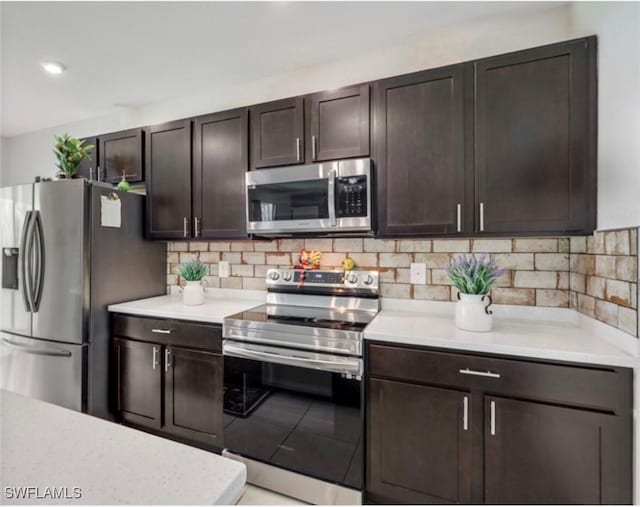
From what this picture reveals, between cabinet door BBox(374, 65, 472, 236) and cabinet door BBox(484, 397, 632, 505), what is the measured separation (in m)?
0.88

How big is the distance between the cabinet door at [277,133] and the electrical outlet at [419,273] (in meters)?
0.98

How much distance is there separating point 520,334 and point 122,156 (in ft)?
9.73

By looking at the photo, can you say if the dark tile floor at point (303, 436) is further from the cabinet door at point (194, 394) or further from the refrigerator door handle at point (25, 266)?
the refrigerator door handle at point (25, 266)

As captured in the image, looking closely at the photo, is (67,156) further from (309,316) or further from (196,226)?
(309,316)

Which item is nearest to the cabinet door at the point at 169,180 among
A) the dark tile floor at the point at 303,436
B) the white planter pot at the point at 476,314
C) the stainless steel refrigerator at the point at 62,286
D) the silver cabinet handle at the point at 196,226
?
the silver cabinet handle at the point at 196,226

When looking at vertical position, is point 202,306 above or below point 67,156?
below

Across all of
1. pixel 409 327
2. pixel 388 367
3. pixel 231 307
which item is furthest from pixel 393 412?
pixel 231 307

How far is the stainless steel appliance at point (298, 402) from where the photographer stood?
5.16 feet

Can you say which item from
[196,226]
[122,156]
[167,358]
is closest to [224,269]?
[196,226]

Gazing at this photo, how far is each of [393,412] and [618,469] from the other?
2.73ft

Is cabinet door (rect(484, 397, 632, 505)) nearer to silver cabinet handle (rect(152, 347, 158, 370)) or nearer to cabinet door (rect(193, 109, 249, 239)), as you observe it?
cabinet door (rect(193, 109, 249, 239))

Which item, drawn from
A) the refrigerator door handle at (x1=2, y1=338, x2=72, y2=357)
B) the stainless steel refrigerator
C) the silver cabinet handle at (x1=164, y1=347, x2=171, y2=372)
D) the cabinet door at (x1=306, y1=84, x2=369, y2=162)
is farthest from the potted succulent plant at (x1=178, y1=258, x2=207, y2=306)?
the cabinet door at (x1=306, y1=84, x2=369, y2=162)

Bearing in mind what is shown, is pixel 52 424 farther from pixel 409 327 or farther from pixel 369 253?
pixel 369 253

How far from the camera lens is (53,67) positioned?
217 centimetres
